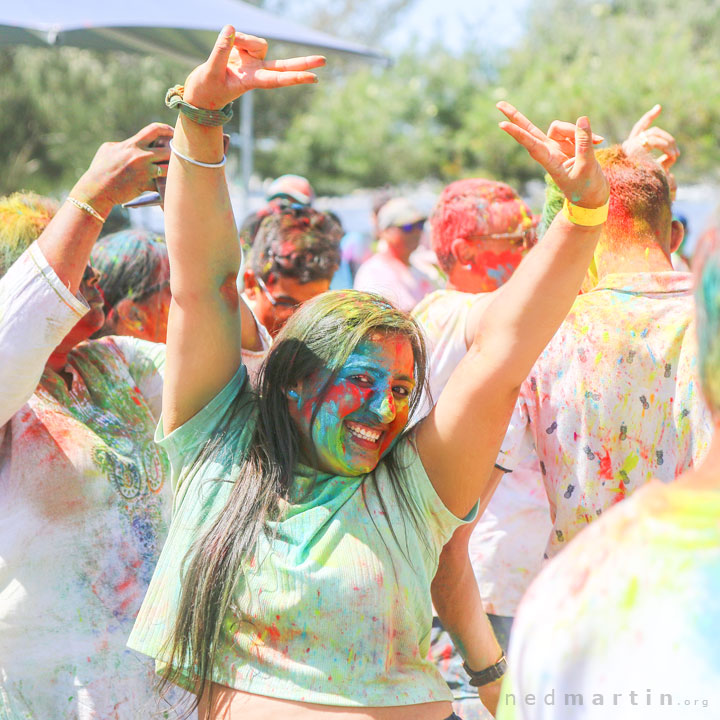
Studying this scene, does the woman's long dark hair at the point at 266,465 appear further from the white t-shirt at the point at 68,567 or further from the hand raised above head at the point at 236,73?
the hand raised above head at the point at 236,73

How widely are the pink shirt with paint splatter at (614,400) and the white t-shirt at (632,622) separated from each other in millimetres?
1418

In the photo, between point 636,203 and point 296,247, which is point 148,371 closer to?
point 296,247

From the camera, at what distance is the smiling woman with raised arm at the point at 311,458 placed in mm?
1883

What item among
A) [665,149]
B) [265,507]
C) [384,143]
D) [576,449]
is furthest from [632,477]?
[384,143]

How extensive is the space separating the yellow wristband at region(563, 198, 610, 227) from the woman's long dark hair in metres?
0.47

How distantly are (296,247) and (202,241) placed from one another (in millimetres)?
1507

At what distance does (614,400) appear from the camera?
2.55 meters

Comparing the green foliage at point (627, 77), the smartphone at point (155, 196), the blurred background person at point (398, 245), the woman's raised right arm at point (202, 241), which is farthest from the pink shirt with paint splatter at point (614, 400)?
the green foliage at point (627, 77)

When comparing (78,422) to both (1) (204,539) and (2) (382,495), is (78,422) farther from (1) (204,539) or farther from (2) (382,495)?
(2) (382,495)

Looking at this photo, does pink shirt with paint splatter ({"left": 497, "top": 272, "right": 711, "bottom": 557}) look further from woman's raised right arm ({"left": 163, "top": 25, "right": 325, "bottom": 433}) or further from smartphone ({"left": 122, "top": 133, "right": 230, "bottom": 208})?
smartphone ({"left": 122, "top": 133, "right": 230, "bottom": 208})

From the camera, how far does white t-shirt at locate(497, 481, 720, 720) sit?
40.1 inches

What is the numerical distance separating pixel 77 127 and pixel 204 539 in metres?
21.1

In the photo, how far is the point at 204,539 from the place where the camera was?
197 cm

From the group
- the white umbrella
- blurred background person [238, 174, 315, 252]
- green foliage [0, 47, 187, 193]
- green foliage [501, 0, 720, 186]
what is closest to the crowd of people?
blurred background person [238, 174, 315, 252]
